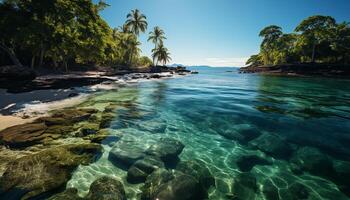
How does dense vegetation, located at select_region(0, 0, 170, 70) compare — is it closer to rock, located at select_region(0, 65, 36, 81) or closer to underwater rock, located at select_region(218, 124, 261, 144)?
rock, located at select_region(0, 65, 36, 81)

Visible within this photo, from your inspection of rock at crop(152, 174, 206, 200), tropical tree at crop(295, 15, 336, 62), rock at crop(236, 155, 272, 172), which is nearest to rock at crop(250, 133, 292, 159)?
rock at crop(236, 155, 272, 172)

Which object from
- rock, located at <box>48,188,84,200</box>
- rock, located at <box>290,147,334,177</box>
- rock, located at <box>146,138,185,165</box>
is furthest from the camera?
rock, located at <box>146,138,185,165</box>

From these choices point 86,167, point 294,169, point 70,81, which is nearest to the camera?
point 86,167

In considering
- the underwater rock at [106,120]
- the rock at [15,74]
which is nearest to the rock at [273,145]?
the underwater rock at [106,120]

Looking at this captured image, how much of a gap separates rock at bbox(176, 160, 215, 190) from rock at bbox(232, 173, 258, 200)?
0.55 metres

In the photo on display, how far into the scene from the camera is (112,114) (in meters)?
9.70

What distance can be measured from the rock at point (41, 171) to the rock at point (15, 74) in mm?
14762

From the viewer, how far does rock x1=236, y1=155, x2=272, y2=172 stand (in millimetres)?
5355

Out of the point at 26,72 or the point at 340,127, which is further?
the point at 26,72

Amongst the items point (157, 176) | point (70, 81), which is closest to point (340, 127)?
point (157, 176)

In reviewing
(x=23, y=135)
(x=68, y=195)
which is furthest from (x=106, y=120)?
(x=68, y=195)

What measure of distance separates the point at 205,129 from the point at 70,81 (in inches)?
625

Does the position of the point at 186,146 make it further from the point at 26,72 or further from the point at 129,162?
the point at 26,72

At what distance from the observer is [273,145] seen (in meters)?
6.53
